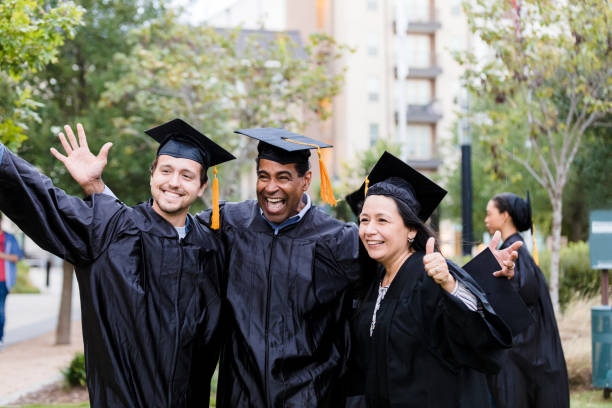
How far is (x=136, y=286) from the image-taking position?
3.56m

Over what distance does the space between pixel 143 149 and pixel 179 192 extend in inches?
339

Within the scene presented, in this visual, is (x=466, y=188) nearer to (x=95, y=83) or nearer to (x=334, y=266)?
(x=95, y=83)

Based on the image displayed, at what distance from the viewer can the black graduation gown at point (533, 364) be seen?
18.5 ft

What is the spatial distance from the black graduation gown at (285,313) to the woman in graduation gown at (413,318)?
8.1 inches

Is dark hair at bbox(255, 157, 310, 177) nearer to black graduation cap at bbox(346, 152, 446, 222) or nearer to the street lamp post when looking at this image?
black graduation cap at bbox(346, 152, 446, 222)

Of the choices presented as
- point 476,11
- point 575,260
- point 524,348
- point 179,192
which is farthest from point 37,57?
point 575,260

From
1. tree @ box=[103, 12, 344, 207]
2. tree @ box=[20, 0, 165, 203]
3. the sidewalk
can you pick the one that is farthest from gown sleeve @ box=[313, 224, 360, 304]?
tree @ box=[103, 12, 344, 207]

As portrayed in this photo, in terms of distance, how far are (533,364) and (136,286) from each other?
343cm

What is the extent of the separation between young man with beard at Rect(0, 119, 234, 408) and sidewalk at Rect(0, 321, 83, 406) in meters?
5.00

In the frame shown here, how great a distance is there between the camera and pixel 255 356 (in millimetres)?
3705

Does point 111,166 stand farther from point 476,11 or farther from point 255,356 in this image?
point 255,356

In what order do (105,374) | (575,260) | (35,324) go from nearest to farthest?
(105,374)
(575,260)
(35,324)

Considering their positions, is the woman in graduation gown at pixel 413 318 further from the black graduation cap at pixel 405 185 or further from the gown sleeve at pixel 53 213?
the gown sleeve at pixel 53 213

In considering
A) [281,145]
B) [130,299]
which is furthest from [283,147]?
[130,299]
